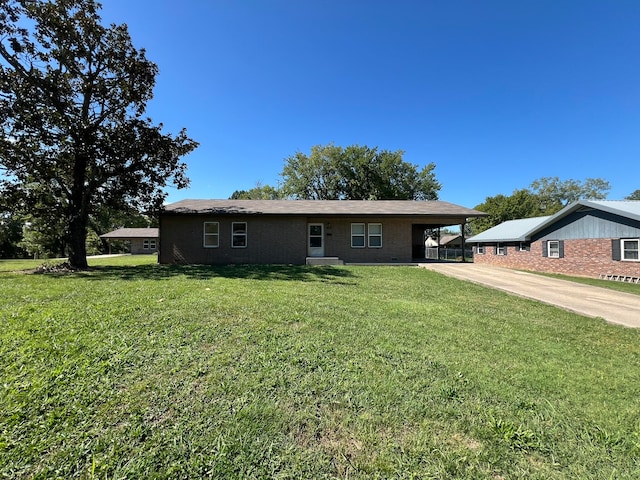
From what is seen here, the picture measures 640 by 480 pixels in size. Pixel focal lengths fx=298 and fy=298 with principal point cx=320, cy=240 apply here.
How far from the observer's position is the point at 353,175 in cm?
3678

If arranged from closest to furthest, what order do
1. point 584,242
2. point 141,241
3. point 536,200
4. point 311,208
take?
point 584,242 < point 311,208 < point 141,241 < point 536,200

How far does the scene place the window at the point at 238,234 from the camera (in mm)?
14320

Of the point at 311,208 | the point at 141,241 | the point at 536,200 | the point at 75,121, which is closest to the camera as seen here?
the point at 75,121

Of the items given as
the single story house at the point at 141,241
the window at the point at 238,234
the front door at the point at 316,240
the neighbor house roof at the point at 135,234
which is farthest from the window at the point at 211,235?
the single story house at the point at 141,241

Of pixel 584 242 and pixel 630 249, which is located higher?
pixel 584 242

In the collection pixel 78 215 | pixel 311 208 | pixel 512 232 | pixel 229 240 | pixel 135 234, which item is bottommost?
pixel 229 240

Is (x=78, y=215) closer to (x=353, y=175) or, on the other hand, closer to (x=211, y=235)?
(x=211, y=235)

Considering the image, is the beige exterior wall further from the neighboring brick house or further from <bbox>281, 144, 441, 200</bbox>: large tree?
<bbox>281, 144, 441, 200</bbox>: large tree

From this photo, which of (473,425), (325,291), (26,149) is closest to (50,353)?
(473,425)

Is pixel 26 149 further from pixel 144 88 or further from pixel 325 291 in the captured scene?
pixel 325 291

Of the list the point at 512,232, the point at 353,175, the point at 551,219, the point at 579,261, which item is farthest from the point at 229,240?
the point at 353,175

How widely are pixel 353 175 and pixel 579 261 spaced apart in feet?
82.6

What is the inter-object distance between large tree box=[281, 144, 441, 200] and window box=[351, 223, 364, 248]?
22.1m

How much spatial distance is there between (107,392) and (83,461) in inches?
29.2
